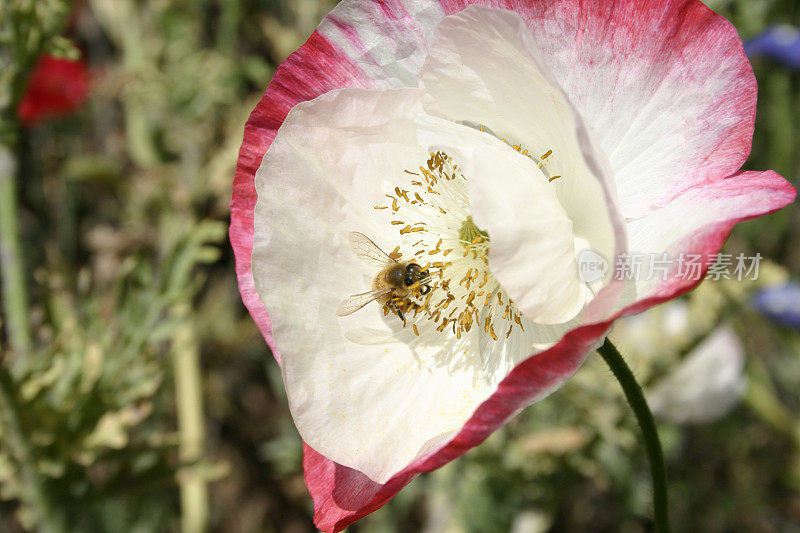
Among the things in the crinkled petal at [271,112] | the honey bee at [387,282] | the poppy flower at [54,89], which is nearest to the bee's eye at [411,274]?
the honey bee at [387,282]

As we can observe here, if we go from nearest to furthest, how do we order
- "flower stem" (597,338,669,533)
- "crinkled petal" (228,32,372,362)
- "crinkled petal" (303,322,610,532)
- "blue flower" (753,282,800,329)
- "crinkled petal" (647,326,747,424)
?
"crinkled petal" (303,322,610,532), "flower stem" (597,338,669,533), "crinkled petal" (228,32,372,362), "crinkled petal" (647,326,747,424), "blue flower" (753,282,800,329)

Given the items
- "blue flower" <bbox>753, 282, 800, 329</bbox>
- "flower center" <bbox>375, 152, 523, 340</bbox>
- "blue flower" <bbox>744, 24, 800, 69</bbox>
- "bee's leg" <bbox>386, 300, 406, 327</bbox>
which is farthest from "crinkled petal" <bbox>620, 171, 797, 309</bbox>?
"blue flower" <bbox>744, 24, 800, 69</bbox>

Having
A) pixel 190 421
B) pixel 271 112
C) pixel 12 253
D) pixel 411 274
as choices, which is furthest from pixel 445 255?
pixel 190 421

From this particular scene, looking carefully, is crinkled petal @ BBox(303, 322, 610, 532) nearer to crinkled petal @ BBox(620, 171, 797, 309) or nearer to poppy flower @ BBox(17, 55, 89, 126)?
crinkled petal @ BBox(620, 171, 797, 309)

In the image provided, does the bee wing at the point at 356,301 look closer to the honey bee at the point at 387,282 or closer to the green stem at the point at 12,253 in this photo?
the honey bee at the point at 387,282

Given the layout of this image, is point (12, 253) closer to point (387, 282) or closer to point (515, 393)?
point (387, 282)

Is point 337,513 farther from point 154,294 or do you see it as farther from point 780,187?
point 154,294
